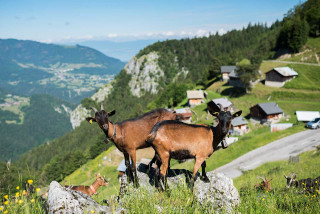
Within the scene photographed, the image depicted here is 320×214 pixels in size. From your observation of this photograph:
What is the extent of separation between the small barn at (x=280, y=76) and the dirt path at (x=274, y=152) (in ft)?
149

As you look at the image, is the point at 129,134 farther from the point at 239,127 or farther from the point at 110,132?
the point at 239,127

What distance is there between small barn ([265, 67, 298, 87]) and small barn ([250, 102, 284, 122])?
69.1 feet

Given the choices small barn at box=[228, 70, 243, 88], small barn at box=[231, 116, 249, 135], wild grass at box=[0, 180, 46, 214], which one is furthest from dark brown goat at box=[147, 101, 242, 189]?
small barn at box=[228, 70, 243, 88]

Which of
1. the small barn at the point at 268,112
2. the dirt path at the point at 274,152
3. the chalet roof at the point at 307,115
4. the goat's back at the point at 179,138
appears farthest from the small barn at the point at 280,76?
the goat's back at the point at 179,138

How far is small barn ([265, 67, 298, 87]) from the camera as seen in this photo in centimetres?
9600

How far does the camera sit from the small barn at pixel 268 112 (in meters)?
77.2

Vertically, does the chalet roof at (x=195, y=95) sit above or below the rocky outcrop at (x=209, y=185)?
below

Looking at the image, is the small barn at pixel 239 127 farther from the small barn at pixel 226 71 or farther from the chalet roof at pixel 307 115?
the small barn at pixel 226 71

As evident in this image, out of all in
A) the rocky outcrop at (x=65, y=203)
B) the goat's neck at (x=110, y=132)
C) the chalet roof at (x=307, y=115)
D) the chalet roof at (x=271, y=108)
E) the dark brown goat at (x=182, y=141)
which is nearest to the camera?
the rocky outcrop at (x=65, y=203)

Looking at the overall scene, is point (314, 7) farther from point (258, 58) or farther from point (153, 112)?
point (153, 112)

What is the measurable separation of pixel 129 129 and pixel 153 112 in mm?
1421

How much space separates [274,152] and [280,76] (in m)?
59.4

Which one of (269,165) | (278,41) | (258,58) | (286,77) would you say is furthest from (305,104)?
(278,41)

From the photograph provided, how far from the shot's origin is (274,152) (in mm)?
49062
